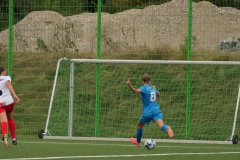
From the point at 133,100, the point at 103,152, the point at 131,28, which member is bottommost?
the point at 103,152

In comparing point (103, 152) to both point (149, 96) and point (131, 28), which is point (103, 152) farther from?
point (131, 28)

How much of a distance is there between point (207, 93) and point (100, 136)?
321 centimetres

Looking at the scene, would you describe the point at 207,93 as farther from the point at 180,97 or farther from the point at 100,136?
the point at 100,136

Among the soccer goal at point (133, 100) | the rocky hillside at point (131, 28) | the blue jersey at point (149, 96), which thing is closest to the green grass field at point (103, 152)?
the blue jersey at point (149, 96)

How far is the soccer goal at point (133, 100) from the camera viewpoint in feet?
60.6

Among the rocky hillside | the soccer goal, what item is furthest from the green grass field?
the rocky hillside

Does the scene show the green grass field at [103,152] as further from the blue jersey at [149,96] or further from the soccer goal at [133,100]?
the soccer goal at [133,100]

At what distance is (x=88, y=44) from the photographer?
19531mm

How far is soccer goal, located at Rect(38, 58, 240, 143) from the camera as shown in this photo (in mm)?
18469

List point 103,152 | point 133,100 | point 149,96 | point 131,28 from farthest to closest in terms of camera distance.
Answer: point 133,100 → point 131,28 → point 149,96 → point 103,152

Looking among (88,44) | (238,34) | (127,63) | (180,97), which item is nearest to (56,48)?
(88,44)

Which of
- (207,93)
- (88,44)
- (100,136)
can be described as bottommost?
(100,136)

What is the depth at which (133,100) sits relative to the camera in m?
19.7

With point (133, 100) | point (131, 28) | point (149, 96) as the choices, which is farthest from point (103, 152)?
point (131, 28)
